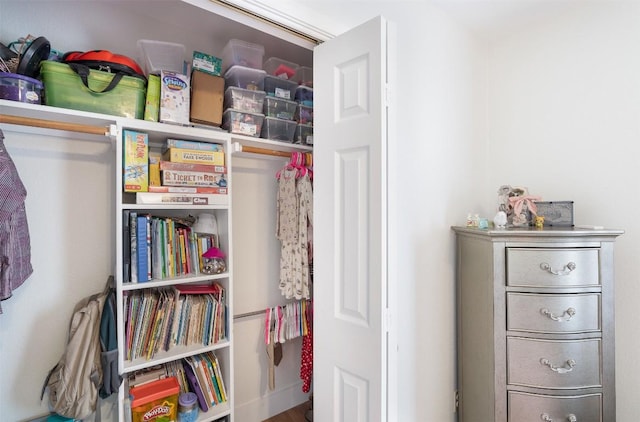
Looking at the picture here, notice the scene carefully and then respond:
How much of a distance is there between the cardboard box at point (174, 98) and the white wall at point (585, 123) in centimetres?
185

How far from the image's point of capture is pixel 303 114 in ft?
6.35

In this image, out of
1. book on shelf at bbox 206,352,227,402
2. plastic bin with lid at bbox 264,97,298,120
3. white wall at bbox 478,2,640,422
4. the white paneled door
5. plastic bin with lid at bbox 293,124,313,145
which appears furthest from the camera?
plastic bin with lid at bbox 293,124,313,145

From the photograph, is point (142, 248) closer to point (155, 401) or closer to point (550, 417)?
point (155, 401)

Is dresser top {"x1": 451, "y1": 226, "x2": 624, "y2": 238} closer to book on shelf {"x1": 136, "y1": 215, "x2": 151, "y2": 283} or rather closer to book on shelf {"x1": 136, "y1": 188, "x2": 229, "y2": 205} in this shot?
book on shelf {"x1": 136, "y1": 188, "x2": 229, "y2": 205}

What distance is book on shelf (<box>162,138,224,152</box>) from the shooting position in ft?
4.94

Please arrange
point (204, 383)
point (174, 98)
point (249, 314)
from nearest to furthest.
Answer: point (174, 98)
point (204, 383)
point (249, 314)

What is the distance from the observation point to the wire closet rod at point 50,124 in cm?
124

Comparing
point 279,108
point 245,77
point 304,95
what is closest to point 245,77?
point 245,77

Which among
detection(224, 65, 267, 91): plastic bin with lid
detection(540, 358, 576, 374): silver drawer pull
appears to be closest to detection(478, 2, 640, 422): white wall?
detection(540, 358, 576, 374): silver drawer pull

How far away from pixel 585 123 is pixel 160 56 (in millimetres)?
2269

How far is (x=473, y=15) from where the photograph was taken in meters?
1.75

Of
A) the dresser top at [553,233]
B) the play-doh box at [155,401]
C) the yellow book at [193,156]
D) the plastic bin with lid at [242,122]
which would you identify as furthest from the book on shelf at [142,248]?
the dresser top at [553,233]

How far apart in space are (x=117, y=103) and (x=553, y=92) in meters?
2.30

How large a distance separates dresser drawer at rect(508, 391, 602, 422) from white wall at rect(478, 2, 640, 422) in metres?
0.40
